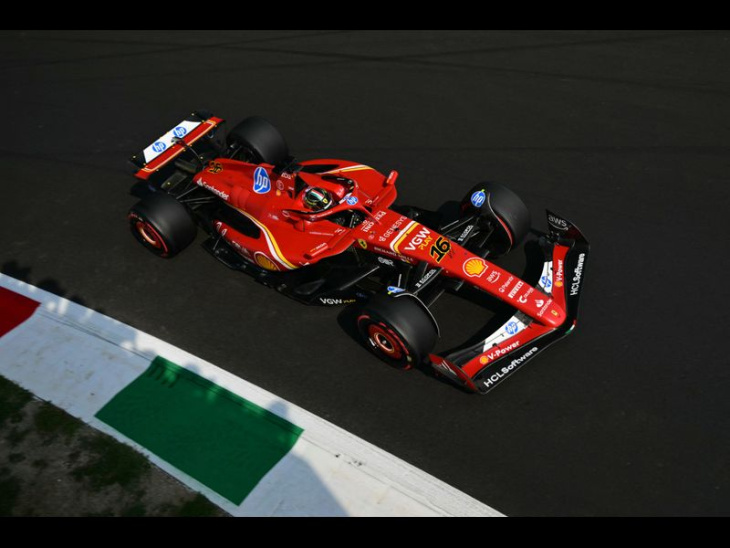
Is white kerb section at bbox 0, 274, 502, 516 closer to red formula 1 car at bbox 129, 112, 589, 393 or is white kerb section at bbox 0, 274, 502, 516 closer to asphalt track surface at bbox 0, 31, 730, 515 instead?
asphalt track surface at bbox 0, 31, 730, 515

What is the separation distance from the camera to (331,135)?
932cm

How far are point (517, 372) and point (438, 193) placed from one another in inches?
117

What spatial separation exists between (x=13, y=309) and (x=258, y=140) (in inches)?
134

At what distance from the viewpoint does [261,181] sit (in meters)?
6.82

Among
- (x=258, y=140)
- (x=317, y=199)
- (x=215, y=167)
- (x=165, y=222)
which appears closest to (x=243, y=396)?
(x=317, y=199)

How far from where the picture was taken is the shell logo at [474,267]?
595 cm

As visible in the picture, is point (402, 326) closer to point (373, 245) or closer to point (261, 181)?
point (373, 245)

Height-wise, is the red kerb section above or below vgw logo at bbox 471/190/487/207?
below

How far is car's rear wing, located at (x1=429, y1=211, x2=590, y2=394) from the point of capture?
546cm

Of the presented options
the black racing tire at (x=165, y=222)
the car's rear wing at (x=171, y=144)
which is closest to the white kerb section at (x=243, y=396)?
the black racing tire at (x=165, y=222)

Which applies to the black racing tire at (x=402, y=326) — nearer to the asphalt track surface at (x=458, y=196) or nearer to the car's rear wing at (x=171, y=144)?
the asphalt track surface at (x=458, y=196)

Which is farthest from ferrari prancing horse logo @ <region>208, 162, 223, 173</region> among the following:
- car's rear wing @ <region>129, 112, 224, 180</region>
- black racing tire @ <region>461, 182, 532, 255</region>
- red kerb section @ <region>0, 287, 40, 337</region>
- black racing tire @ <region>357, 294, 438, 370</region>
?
black racing tire @ <region>461, 182, 532, 255</region>

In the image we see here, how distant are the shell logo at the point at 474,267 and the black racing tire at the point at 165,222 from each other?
10.3 feet
